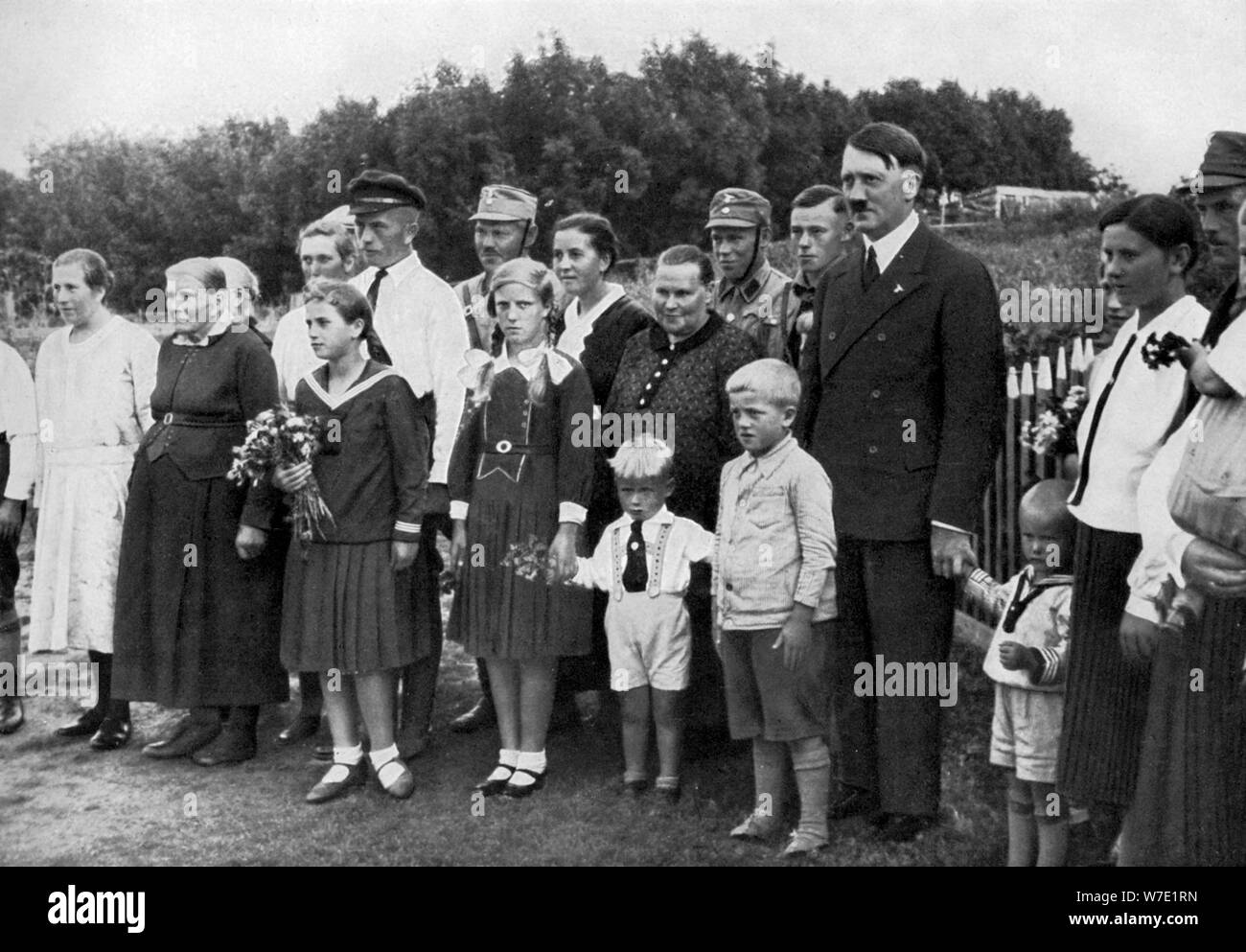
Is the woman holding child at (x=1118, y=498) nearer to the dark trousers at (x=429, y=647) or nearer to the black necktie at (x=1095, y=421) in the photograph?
the black necktie at (x=1095, y=421)

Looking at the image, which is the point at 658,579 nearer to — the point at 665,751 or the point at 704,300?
the point at 665,751

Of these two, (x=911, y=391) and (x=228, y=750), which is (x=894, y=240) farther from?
(x=228, y=750)

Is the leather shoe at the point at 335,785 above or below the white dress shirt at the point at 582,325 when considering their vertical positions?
below

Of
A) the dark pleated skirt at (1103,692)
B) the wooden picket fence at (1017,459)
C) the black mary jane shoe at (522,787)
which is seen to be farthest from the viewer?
Answer: the black mary jane shoe at (522,787)

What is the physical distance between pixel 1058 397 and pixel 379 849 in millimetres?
2800

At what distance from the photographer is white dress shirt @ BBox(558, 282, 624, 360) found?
5332 mm

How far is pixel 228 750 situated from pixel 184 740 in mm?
230

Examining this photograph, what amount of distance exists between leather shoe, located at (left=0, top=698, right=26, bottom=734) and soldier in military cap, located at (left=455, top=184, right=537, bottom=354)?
2526mm

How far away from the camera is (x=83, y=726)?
18.3ft

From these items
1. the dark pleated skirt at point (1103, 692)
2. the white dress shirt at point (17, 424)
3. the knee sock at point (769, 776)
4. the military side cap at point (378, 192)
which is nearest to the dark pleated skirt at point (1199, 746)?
the dark pleated skirt at point (1103, 692)

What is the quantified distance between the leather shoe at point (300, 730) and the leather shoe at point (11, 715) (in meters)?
1.14

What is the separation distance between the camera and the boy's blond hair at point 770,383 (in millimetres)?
Result: 4340

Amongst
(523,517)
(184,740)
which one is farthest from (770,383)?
(184,740)

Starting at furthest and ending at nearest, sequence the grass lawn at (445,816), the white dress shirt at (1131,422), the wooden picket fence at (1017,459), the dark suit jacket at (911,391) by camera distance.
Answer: the wooden picket fence at (1017,459)
the grass lawn at (445,816)
the dark suit jacket at (911,391)
the white dress shirt at (1131,422)
